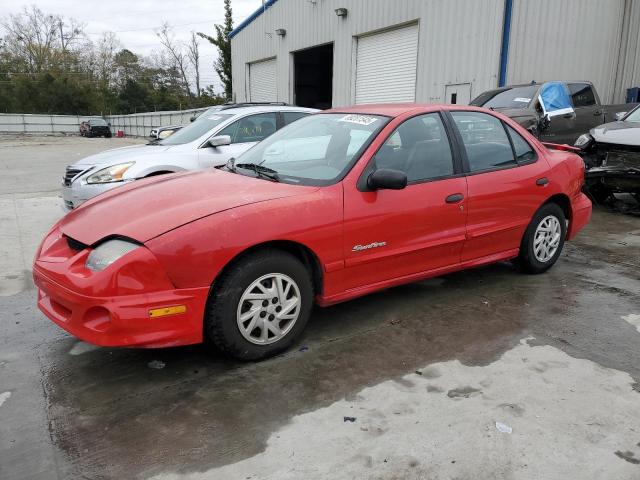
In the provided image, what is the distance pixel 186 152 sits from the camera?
6.62 meters

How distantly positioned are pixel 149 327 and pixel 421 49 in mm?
13146

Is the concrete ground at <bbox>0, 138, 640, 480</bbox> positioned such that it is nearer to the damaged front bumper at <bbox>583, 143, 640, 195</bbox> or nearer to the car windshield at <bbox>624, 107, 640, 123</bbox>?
the damaged front bumper at <bbox>583, 143, 640, 195</bbox>

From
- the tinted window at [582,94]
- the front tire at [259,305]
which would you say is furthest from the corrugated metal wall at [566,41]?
the front tire at [259,305]

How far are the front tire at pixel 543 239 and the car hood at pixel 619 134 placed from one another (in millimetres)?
3234

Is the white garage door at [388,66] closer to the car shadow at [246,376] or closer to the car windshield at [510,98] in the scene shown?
the car windshield at [510,98]

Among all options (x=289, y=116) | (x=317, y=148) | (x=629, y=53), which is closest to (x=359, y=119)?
(x=317, y=148)

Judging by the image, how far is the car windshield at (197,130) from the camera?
22.9ft

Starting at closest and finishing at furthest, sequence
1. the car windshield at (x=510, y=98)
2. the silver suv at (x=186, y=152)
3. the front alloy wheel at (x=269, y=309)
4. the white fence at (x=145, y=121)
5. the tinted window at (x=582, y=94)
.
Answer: the front alloy wheel at (x=269, y=309), the silver suv at (x=186, y=152), the car windshield at (x=510, y=98), the tinted window at (x=582, y=94), the white fence at (x=145, y=121)

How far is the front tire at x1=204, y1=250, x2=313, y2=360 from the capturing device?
9.82 feet

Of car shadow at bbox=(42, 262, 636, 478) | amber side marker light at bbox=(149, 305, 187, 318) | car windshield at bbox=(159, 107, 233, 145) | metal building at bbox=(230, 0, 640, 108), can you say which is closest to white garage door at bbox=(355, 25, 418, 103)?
metal building at bbox=(230, 0, 640, 108)

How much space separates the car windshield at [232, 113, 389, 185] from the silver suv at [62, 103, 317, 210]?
2405 mm

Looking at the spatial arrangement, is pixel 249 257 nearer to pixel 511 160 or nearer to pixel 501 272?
pixel 511 160

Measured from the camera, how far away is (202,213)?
118 inches

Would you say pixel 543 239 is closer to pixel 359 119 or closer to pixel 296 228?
→ pixel 359 119
